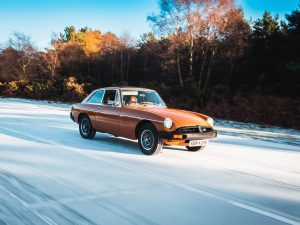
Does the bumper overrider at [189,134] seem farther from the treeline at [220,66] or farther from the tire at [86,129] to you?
the treeline at [220,66]

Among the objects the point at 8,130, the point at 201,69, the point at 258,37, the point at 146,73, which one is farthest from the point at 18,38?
the point at 8,130

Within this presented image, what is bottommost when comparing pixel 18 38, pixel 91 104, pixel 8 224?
pixel 8 224

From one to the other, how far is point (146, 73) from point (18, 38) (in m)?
22.8

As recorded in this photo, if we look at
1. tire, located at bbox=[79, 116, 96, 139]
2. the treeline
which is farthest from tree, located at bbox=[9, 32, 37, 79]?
tire, located at bbox=[79, 116, 96, 139]

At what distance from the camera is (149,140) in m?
7.72

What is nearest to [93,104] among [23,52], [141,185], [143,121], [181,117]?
[143,121]

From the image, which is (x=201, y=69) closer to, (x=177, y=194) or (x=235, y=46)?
(x=235, y=46)

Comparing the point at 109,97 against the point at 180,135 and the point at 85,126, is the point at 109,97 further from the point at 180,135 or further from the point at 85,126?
the point at 180,135

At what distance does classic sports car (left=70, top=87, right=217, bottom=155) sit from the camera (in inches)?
293

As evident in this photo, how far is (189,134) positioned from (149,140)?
910 millimetres

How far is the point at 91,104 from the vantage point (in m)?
9.66

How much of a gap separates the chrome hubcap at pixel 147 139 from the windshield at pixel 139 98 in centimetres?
107

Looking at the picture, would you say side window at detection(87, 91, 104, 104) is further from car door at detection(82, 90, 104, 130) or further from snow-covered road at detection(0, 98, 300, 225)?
snow-covered road at detection(0, 98, 300, 225)

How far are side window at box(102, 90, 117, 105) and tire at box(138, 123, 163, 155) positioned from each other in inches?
56.2
